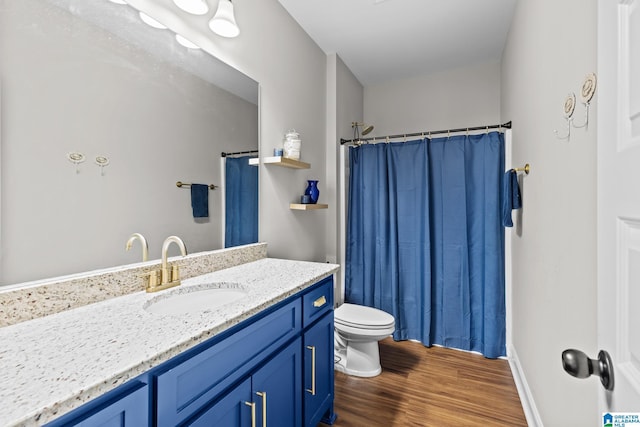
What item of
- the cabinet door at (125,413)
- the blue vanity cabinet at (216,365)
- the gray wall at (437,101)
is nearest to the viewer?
the cabinet door at (125,413)

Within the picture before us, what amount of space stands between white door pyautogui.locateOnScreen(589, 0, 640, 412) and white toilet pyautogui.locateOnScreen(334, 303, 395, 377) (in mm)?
1502

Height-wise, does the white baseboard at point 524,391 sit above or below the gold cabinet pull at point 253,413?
below

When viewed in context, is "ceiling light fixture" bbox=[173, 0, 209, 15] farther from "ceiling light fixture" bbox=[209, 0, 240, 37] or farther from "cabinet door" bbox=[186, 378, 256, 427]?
"cabinet door" bbox=[186, 378, 256, 427]


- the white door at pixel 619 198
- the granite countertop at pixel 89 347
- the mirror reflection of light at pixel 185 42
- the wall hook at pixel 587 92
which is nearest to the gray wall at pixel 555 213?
the wall hook at pixel 587 92

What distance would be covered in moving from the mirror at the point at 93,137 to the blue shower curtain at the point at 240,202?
114 millimetres

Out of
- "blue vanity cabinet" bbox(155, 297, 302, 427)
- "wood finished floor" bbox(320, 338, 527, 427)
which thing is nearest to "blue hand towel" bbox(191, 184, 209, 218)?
"blue vanity cabinet" bbox(155, 297, 302, 427)

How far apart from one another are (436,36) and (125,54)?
7.38 ft

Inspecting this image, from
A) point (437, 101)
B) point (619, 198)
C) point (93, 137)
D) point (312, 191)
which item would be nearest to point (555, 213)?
point (619, 198)

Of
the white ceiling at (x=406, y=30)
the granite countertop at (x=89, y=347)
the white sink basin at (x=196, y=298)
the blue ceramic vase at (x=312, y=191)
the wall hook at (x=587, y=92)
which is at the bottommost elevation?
the white sink basin at (x=196, y=298)

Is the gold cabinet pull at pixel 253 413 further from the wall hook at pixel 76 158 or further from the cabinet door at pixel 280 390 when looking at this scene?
the wall hook at pixel 76 158

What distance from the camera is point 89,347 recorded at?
0.71 m

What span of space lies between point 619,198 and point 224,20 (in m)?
1.63

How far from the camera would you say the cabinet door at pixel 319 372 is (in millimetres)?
1357

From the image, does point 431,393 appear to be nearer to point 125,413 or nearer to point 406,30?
point 125,413
